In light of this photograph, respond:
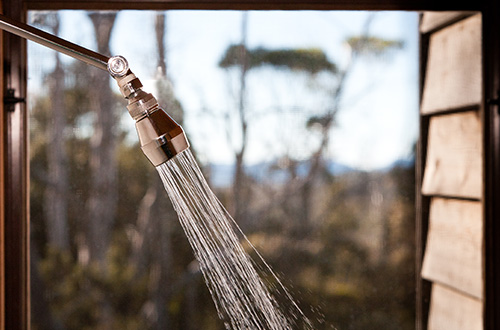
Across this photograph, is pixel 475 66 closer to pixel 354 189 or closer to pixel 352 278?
pixel 354 189

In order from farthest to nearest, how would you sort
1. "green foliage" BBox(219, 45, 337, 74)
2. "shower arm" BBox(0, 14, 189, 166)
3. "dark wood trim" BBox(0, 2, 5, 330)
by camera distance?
1. "green foliage" BBox(219, 45, 337, 74)
2. "dark wood trim" BBox(0, 2, 5, 330)
3. "shower arm" BBox(0, 14, 189, 166)

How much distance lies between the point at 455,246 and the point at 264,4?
0.75 m

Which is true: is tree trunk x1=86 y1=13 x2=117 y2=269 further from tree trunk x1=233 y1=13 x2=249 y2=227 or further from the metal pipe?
the metal pipe

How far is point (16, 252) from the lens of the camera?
1.34 metres

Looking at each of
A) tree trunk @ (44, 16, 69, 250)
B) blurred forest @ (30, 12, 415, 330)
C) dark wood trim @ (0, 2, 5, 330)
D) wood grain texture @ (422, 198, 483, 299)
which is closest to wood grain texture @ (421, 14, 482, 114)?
blurred forest @ (30, 12, 415, 330)

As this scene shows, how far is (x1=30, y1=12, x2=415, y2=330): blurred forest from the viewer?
140 centimetres

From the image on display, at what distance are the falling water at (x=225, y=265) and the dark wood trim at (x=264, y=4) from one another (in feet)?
1.14

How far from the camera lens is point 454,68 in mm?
1461

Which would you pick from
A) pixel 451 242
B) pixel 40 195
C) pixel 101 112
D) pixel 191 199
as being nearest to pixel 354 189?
pixel 451 242

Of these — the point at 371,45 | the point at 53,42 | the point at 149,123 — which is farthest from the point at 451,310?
the point at 53,42

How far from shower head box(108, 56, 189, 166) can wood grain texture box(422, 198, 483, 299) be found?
89 cm

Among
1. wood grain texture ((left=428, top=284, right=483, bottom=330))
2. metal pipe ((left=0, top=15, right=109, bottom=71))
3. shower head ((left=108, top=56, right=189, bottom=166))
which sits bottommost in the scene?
wood grain texture ((left=428, top=284, right=483, bottom=330))

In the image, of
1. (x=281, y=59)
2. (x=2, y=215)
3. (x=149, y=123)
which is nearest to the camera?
(x=149, y=123)

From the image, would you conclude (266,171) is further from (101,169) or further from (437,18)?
(437,18)
